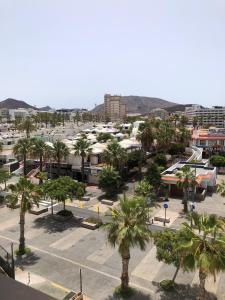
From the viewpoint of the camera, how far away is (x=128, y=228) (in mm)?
23547

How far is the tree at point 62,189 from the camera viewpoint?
42219 millimetres

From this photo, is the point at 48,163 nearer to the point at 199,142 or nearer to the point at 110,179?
the point at 110,179

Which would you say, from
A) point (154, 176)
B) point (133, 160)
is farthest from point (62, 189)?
point (133, 160)

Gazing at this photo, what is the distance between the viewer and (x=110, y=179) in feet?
177

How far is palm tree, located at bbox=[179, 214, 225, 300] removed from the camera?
57.2ft

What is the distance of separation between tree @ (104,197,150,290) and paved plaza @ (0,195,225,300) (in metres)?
3.88

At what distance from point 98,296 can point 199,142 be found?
79597 mm

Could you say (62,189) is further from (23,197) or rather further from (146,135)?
(146,135)

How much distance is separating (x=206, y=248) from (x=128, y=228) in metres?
6.98

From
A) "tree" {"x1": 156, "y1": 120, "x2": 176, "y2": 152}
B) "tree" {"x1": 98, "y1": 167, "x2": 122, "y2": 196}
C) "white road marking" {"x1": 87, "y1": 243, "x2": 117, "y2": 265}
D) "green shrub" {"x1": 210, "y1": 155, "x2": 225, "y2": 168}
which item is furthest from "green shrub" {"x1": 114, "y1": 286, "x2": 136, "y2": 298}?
"green shrub" {"x1": 210, "y1": 155, "x2": 225, "y2": 168}

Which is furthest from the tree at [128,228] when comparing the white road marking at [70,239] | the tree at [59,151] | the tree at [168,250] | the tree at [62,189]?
the tree at [59,151]

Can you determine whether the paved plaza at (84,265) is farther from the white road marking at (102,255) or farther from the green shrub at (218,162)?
the green shrub at (218,162)

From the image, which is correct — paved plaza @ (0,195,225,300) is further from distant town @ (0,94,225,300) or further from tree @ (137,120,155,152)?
tree @ (137,120,155,152)

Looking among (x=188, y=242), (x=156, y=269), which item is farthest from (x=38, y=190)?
(x=188, y=242)
